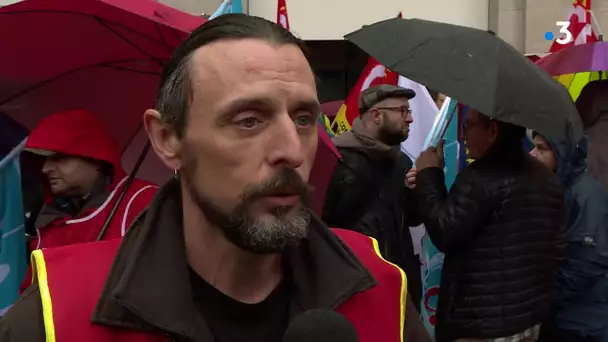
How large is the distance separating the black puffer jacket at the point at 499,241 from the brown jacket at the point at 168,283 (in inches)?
56.7

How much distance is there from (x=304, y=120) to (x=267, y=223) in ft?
0.74

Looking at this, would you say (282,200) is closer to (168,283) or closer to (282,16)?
(168,283)

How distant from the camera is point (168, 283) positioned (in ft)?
4.77

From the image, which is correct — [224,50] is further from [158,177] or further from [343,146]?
[343,146]

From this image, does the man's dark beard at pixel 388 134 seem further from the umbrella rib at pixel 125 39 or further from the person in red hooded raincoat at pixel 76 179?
the umbrella rib at pixel 125 39

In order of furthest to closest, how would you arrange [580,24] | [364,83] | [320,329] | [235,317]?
[364,83]
[580,24]
[235,317]
[320,329]

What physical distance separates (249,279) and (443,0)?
9.11 m

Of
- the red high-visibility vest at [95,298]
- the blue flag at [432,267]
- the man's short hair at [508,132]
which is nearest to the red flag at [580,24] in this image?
the blue flag at [432,267]

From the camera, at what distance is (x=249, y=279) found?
154 centimetres

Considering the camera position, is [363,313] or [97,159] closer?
[363,313]

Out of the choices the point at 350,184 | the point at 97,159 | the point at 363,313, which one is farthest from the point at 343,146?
the point at 363,313

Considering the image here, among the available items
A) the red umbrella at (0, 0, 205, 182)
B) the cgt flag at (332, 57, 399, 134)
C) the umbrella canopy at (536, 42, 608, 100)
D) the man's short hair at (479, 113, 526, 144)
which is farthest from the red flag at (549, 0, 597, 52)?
the red umbrella at (0, 0, 205, 182)

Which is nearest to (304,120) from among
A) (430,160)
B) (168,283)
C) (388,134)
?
(168,283)

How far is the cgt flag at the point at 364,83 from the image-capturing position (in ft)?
18.6
